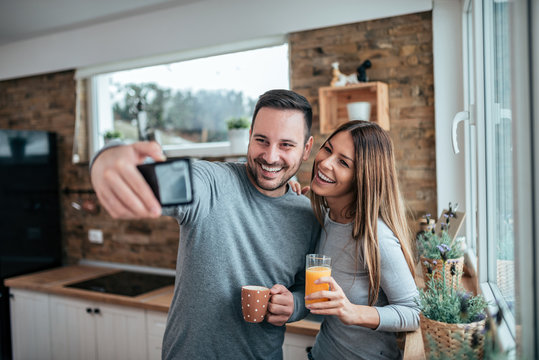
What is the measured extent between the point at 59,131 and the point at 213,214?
10.2 feet

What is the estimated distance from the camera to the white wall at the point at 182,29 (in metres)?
2.70

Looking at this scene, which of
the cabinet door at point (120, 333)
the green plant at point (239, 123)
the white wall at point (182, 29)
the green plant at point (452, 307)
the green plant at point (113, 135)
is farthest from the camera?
the green plant at point (113, 135)

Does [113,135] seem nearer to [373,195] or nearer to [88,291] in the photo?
[88,291]

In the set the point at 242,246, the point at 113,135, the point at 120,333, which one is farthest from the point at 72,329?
the point at 242,246

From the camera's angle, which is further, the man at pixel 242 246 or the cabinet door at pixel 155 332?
the cabinet door at pixel 155 332

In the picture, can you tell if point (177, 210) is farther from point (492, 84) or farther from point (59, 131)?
point (59, 131)

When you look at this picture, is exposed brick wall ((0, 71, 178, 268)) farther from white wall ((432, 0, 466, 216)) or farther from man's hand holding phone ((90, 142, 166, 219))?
man's hand holding phone ((90, 142, 166, 219))

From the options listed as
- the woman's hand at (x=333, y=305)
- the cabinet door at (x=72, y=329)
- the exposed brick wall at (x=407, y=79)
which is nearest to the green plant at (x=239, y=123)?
the exposed brick wall at (x=407, y=79)

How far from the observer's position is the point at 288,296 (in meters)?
1.38

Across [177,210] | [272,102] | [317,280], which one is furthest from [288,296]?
[272,102]

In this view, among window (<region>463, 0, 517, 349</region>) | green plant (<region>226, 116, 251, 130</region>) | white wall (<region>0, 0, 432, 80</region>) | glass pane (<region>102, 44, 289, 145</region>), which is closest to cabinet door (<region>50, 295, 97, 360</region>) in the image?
glass pane (<region>102, 44, 289, 145</region>)

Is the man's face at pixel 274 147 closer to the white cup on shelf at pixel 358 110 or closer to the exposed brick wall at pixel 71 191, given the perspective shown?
the white cup on shelf at pixel 358 110

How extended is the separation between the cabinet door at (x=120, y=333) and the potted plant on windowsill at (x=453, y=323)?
2.18m

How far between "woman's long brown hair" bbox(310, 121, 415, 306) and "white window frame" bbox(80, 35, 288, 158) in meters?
1.76
